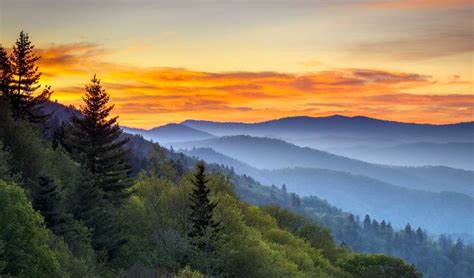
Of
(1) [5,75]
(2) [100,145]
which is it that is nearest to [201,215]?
(2) [100,145]

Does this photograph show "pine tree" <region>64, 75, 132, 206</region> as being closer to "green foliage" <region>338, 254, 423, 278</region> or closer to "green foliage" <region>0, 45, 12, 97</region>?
"green foliage" <region>0, 45, 12, 97</region>

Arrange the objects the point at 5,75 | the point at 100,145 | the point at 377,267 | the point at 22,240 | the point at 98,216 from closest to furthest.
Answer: the point at 22,240
the point at 98,216
the point at 100,145
the point at 5,75
the point at 377,267

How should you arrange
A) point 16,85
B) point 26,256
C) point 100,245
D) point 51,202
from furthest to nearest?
point 16,85 < point 100,245 < point 51,202 < point 26,256

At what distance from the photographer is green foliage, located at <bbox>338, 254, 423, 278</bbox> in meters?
82.4

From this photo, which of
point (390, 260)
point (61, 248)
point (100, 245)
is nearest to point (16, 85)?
point (100, 245)

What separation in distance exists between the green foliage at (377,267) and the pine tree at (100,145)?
39176 millimetres

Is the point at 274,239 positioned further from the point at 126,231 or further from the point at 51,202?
the point at 51,202

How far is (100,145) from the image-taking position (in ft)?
211

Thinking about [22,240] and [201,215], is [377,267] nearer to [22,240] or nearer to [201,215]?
[201,215]

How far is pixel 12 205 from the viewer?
33.2 meters

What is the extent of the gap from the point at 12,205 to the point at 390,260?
65.6 meters

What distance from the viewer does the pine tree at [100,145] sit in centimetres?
6244

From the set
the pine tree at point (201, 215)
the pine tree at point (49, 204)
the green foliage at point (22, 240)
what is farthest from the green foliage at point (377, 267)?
the green foliage at point (22, 240)

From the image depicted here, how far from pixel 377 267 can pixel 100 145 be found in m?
46.7
